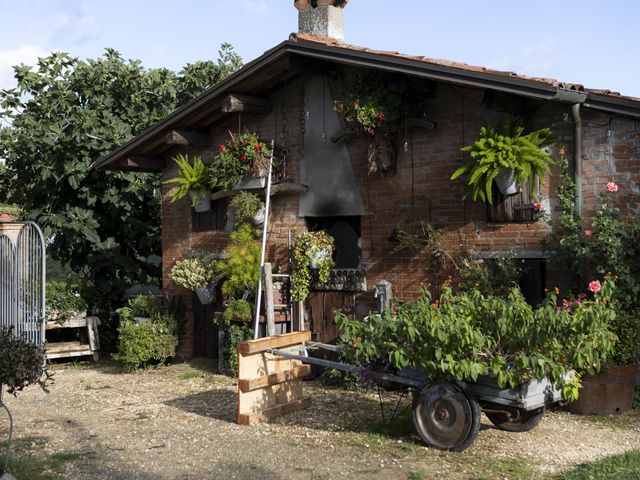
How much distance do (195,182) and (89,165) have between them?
351 cm

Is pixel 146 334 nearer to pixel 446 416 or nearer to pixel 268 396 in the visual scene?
pixel 268 396

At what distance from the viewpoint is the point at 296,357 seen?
25.3 feet

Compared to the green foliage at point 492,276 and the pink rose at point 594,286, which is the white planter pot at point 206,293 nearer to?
the green foliage at point 492,276

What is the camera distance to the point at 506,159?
26.4ft

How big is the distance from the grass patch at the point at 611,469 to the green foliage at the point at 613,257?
1815 millimetres

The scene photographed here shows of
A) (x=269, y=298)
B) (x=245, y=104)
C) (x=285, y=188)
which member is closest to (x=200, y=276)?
(x=269, y=298)

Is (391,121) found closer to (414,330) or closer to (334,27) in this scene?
(334,27)

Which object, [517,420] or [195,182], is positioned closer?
[517,420]

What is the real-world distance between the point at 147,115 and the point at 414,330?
10964 millimetres

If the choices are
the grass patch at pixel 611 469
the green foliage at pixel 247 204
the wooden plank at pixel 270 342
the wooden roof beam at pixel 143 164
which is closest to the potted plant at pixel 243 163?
the green foliage at pixel 247 204

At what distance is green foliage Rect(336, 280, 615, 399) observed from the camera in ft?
19.6

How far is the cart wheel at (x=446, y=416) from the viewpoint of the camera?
622cm

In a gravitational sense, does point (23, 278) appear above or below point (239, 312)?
above

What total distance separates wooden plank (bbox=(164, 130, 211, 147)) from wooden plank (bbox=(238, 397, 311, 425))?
5197 millimetres
